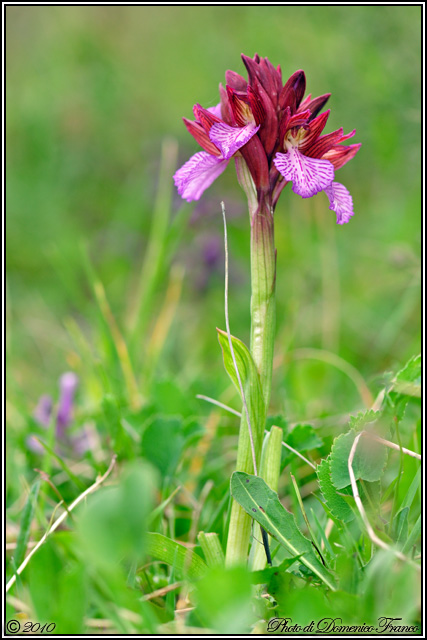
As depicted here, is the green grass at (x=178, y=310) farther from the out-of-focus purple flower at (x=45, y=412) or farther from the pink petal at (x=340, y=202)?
the pink petal at (x=340, y=202)

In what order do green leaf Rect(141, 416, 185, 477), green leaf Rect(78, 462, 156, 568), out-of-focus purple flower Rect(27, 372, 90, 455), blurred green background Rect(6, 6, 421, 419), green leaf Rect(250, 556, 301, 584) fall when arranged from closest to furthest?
green leaf Rect(78, 462, 156, 568), green leaf Rect(250, 556, 301, 584), green leaf Rect(141, 416, 185, 477), out-of-focus purple flower Rect(27, 372, 90, 455), blurred green background Rect(6, 6, 421, 419)

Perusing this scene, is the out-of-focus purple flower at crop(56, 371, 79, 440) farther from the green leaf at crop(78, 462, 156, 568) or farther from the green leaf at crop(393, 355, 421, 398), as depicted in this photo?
the green leaf at crop(78, 462, 156, 568)

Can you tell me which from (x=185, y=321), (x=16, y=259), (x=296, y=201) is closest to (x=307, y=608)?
(x=185, y=321)

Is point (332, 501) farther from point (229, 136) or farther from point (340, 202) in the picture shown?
point (229, 136)

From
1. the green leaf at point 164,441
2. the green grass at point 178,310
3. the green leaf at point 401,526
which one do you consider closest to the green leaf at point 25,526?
the green grass at point 178,310

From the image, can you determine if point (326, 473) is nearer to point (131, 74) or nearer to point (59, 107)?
point (59, 107)

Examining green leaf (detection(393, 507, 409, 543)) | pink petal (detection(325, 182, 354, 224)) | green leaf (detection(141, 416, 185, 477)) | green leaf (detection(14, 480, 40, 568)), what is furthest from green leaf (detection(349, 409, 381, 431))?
green leaf (detection(14, 480, 40, 568))

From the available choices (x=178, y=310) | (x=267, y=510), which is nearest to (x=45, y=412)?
(x=267, y=510)
